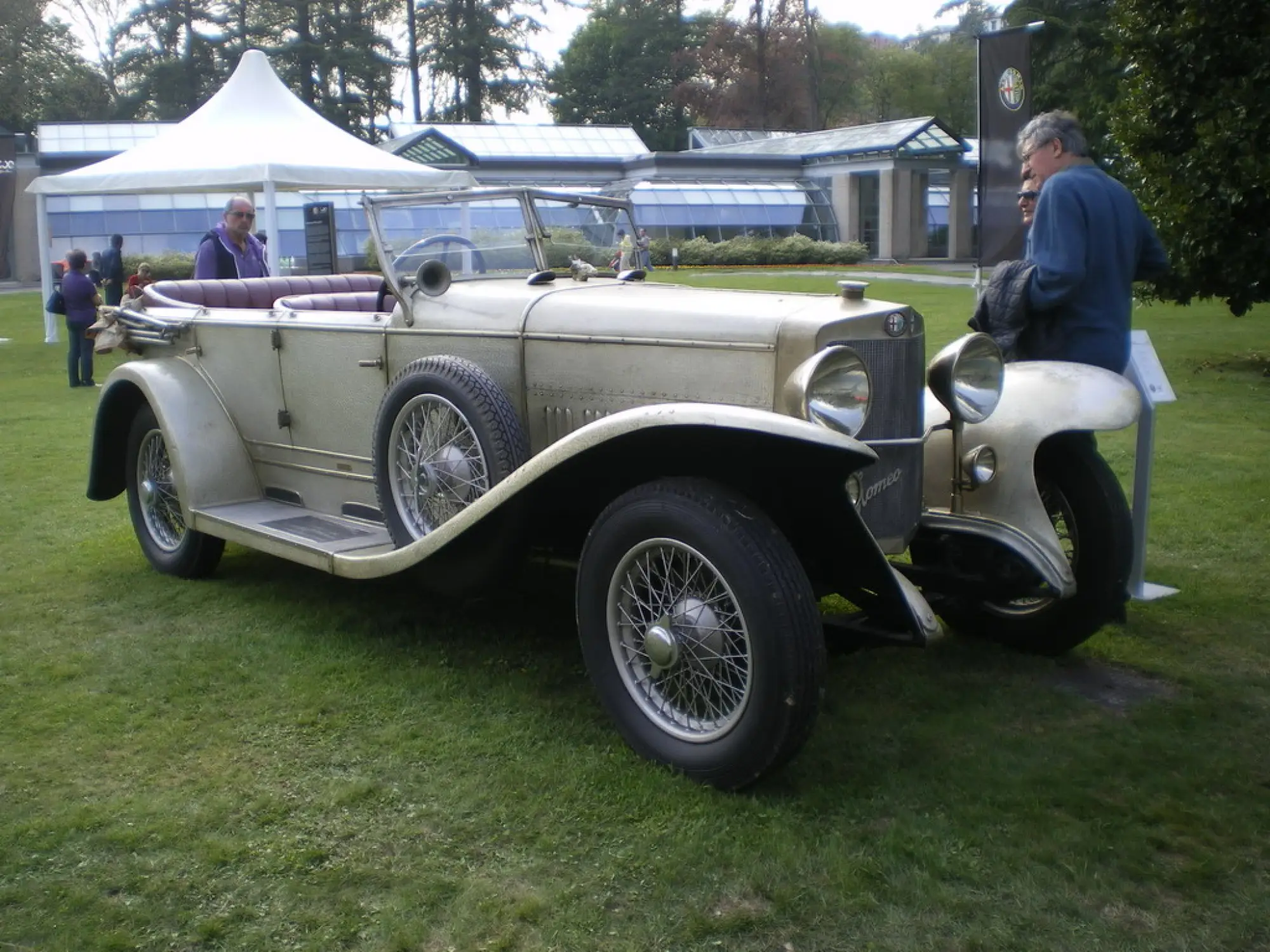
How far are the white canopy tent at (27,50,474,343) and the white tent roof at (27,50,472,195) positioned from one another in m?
0.01

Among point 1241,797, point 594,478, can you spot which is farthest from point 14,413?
point 1241,797

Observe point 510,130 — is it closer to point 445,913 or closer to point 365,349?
point 365,349

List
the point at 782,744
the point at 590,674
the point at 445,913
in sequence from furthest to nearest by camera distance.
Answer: the point at 590,674
the point at 782,744
the point at 445,913

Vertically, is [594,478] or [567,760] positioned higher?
[594,478]

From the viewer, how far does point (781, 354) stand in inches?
140

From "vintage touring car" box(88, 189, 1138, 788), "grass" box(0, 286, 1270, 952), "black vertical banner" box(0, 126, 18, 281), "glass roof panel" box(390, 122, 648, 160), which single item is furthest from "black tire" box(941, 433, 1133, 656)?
"black vertical banner" box(0, 126, 18, 281)

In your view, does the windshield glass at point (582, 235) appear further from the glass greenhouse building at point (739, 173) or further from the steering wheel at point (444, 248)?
the glass greenhouse building at point (739, 173)

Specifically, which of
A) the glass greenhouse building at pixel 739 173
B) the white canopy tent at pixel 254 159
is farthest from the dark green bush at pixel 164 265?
the white canopy tent at pixel 254 159

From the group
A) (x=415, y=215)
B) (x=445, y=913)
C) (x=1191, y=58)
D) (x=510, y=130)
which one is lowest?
(x=445, y=913)

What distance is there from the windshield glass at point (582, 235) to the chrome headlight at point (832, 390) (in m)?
1.80

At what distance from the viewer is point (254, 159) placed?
14750 mm

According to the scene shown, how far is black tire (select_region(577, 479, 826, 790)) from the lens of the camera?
10.2ft

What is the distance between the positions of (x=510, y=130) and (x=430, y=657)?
118 feet

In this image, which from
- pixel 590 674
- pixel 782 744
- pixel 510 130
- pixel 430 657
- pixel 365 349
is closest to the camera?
pixel 782 744
